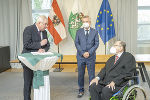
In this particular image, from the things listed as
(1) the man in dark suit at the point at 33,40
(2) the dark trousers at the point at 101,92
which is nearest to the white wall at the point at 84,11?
(1) the man in dark suit at the point at 33,40

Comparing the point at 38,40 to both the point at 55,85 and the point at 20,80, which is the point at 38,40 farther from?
the point at 20,80

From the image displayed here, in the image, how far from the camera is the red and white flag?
5.63 meters

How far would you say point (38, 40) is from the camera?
2.83 meters

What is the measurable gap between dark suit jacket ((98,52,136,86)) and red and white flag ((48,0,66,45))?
3137 millimetres

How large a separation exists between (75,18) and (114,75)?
341 cm

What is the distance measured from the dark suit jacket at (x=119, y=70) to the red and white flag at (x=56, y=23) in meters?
3.14

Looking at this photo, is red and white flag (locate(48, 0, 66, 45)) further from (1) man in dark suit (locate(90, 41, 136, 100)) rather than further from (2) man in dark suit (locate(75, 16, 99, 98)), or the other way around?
(1) man in dark suit (locate(90, 41, 136, 100))

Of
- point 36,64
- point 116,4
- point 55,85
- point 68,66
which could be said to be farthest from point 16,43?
point 36,64

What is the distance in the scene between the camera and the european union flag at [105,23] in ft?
18.2

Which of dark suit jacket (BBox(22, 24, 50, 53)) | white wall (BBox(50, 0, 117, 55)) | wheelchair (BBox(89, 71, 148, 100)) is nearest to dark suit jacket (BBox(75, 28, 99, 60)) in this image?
dark suit jacket (BBox(22, 24, 50, 53))

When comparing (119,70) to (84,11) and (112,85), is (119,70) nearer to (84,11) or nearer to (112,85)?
(112,85)

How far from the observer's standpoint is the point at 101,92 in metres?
2.60

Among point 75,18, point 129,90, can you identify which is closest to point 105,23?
point 75,18

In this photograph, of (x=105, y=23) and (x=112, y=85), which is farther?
(x=105, y=23)
